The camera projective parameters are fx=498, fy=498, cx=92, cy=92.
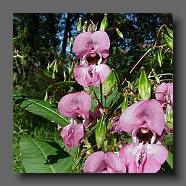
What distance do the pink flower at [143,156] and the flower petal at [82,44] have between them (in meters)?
0.43

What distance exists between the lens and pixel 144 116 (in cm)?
100

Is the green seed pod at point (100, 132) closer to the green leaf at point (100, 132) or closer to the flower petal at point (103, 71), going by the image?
the green leaf at point (100, 132)

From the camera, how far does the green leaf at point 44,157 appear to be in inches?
48.9

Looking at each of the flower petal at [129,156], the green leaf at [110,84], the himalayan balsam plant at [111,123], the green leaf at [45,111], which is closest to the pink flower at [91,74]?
the himalayan balsam plant at [111,123]

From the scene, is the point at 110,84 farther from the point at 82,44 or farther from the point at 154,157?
the point at 82,44

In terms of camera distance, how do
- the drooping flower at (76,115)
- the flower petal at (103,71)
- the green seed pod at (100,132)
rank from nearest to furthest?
the green seed pod at (100,132)
the drooping flower at (76,115)
the flower petal at (103,71)

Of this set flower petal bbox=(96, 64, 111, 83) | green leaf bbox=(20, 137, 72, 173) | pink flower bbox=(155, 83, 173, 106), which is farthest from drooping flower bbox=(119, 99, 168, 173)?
flower petal bbox=(96, 64, 111, 83)

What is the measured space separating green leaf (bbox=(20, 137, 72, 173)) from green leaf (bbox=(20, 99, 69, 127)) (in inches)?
2.5

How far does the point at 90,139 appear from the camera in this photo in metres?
1.18

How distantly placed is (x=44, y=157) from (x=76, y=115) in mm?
197

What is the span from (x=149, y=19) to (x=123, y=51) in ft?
0.46

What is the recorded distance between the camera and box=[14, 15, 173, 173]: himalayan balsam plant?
964 mm
